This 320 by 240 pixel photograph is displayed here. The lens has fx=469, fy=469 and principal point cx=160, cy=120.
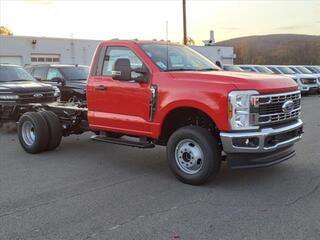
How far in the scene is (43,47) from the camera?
126 feet

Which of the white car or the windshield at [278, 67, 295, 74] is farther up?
the windshield at [278, 67, 295, 74]

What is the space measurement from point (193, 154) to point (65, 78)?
983 cm

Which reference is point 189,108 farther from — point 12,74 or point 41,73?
point 41,73

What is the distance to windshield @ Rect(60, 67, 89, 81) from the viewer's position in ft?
52.3

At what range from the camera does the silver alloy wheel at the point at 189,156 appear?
6.86m

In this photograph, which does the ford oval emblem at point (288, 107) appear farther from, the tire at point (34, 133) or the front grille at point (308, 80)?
the front grille at point (308, 80)

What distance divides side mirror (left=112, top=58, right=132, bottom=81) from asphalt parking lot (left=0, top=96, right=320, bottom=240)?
1.58 meters

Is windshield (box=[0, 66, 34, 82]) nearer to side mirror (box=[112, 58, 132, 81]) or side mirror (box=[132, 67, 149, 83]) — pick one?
side mirror (box=[112, 58, 132, 81])

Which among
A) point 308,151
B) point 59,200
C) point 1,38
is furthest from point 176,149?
point 1,38

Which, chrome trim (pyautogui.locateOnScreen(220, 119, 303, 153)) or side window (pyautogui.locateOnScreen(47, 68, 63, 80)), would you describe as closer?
chrome trim (pyautogui.locateOnScreen(220, 119, 303, 153))

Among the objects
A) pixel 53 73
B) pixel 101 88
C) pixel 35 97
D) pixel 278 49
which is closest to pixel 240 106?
pixel 101 88

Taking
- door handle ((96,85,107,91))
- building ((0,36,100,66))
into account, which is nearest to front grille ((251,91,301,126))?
door handle ((96,85,107,91))

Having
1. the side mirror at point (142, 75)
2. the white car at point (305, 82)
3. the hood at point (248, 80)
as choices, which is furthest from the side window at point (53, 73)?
the white car at point (305, 82)

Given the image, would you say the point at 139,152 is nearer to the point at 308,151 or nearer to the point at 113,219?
the point at 308,151
